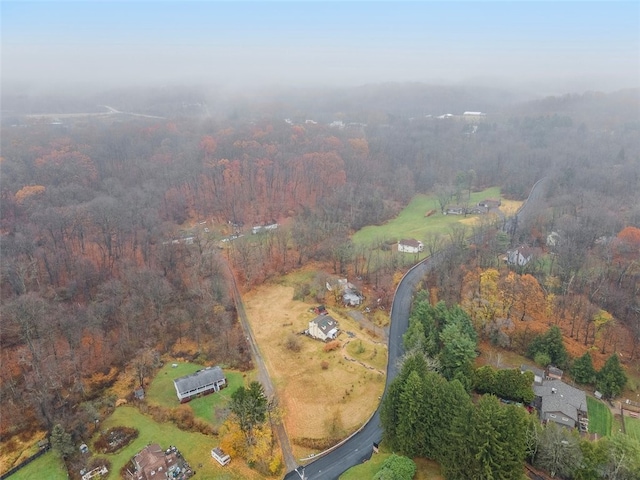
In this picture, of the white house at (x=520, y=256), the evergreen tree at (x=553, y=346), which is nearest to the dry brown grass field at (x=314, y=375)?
the evergreen tree at (x=553, y=346)

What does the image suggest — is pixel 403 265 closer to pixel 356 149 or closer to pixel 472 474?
pixel 472 474

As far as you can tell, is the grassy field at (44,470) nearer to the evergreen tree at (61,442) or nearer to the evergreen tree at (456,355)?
the evergreen tree at (61,442)

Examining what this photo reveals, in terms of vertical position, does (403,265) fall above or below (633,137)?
below

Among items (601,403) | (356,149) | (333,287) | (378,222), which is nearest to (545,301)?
(601,403)

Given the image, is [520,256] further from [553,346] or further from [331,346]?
[331,346]

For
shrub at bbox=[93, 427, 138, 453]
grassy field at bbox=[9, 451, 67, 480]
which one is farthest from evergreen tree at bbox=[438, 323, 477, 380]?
grassy field at bbox=[9, 451, 67, 480]

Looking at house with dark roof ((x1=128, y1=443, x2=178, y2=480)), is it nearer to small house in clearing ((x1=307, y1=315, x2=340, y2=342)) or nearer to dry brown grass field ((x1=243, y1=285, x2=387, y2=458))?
dry brown grass field ((x1=243, y1=285, x2=387, y2=458))

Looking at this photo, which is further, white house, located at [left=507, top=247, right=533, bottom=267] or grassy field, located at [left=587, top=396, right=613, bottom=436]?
white house, located at [left=507, top=247, right=533, bottom=267]
